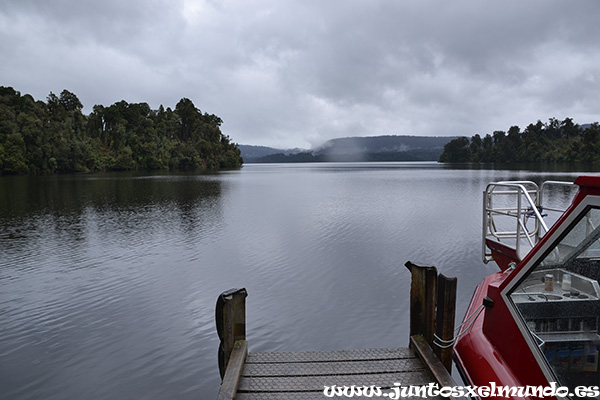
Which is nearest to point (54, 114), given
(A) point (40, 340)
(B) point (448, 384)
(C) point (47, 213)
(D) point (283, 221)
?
(C) point (47, 213)

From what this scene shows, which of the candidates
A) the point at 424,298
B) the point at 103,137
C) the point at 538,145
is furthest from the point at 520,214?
the point at 538,145

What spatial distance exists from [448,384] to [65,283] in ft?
34.1

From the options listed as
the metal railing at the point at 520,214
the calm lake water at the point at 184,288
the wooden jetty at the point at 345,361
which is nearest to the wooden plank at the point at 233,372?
the wooden jetty at the point at 345,361

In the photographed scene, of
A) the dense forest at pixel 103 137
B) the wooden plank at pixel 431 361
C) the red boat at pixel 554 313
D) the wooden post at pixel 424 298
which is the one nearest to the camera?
the red boat at pixel 554 313

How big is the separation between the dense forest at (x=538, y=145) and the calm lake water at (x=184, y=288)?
356ft

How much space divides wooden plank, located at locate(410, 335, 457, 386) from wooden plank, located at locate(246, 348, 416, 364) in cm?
20

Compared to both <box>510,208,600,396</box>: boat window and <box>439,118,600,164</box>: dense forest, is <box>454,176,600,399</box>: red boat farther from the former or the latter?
<box>439,118,600,164</box>: dense forest

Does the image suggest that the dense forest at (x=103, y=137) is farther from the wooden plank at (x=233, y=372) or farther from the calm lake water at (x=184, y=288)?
the wooden plank at (x=233, y=372)

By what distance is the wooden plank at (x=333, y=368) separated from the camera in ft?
16.1

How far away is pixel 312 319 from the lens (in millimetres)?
8688

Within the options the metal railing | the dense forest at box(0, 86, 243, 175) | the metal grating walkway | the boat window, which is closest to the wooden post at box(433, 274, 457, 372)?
the metal grating walkway

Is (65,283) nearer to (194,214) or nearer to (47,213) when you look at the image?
(194,214)

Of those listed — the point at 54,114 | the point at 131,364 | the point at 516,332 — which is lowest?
the point at 131,364

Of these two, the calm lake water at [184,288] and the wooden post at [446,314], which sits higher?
the wooden post at [446,314]
